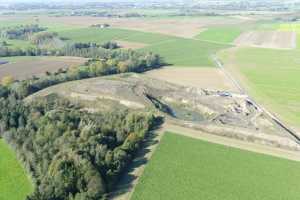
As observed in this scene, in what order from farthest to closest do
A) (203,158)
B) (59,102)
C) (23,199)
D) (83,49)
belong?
(83,49) < (59,102) < (203,158) < (23,199)

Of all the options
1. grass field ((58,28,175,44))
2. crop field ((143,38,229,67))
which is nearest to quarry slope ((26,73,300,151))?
crop field ((143,38,229,67))

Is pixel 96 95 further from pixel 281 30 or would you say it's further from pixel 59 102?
pixel 281 30

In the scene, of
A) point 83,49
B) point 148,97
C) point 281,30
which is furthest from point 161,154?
point 281,30

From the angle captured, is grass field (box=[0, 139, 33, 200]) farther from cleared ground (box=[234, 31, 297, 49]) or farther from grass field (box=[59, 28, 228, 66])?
cleared ground (box=[234, 31, 297, 49])

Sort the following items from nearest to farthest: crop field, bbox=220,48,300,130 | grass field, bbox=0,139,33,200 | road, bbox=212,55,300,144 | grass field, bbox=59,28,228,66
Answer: grass field, bbox=0,139,33,200, road, bbox=212,55,300,144, crop field, bbox=220,48,300,130, grass field, bbox=59,28,228,66

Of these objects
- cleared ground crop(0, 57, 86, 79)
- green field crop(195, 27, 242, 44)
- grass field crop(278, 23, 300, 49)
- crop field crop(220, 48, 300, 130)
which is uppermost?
grass field crop(278, 23, 300, 49)

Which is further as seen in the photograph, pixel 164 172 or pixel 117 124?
pixel 117 124
